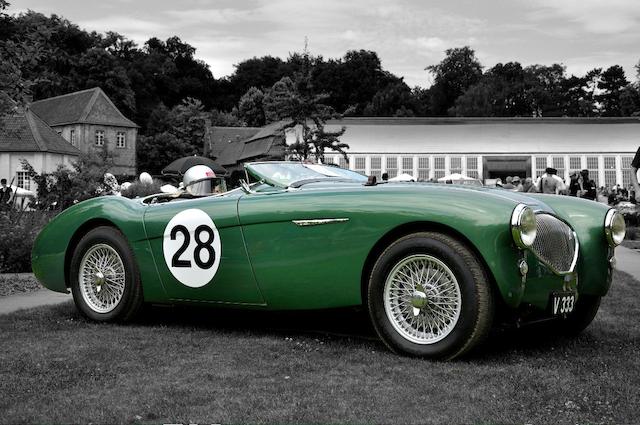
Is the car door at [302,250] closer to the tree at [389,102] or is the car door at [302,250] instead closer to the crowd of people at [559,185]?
the crowd of people at [559,185]

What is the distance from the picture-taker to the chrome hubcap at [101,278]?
20.2ft

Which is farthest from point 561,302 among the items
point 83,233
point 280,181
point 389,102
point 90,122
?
point 389,102

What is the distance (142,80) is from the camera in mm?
96188

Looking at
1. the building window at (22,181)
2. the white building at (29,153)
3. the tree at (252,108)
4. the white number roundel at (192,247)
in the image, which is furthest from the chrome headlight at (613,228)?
the tree at (252,108)

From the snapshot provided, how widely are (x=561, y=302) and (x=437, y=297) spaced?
801 millimetres

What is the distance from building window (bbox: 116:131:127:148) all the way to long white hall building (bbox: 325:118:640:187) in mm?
38548

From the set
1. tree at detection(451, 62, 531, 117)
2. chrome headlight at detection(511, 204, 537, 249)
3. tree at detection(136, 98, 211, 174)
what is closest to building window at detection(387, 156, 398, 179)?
chrome headlight at detection(511, 204, 537, 249)

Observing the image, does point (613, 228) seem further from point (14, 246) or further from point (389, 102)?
point (389, 102)

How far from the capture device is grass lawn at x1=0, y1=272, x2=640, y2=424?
3.58m

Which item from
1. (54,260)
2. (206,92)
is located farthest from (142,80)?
(54,260)

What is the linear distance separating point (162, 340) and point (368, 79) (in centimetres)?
10189

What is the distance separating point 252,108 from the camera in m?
98.8

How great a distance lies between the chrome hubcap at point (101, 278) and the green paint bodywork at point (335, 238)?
268 millimetres

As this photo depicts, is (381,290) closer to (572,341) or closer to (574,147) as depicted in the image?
(572,341)
